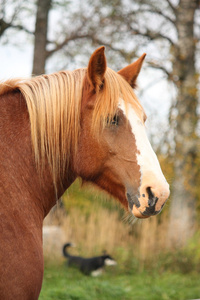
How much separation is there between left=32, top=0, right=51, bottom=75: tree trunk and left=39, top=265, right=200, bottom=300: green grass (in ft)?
12.4

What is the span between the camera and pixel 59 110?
2.09m

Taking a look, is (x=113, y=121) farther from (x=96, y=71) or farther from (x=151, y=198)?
(x=151, y=198)

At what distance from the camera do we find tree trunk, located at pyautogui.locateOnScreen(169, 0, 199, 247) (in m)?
8.41

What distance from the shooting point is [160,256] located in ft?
24.3

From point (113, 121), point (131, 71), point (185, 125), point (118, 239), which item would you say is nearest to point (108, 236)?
point (118, 239)

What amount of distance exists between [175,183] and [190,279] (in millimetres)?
2518

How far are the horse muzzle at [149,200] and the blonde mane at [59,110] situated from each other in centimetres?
44

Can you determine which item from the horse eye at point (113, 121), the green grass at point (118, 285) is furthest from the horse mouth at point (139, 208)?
the green grass at point (118, 285)

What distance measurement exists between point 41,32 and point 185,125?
3.78 meters

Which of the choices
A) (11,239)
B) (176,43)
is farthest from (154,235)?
(11,239)

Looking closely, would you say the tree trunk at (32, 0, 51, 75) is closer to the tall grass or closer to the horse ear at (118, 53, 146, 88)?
the tall grass

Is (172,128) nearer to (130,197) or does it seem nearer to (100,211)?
(100,211)

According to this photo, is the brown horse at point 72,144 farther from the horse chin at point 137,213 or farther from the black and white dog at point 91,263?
the black and white dog at point 91,263

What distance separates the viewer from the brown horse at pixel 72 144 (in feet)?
6.37
